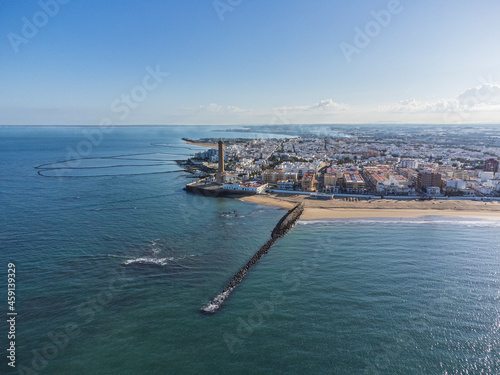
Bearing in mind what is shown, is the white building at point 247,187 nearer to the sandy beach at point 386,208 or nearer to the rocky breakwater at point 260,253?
the sandy beach at point 386,208

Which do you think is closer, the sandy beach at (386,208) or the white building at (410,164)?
the sandy beach at (386,208)

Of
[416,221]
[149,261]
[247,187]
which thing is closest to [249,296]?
[149,261]

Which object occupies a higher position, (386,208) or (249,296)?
(386,208)

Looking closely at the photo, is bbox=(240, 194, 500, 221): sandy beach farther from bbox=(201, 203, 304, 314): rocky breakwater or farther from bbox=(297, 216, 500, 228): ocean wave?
bbox=(201, 203, 304, 314): rocky breakwater

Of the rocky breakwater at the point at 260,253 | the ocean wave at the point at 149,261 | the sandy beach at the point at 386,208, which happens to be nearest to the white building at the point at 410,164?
the sandy beach at the point at 386,208

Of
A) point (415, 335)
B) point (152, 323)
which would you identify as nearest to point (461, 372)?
point (415, 335)

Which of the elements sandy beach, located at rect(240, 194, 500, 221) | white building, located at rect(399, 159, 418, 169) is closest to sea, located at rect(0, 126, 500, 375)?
sandy beach, located at rect(240, 194, 500, 221)

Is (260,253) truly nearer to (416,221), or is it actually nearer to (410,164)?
(416,221)
